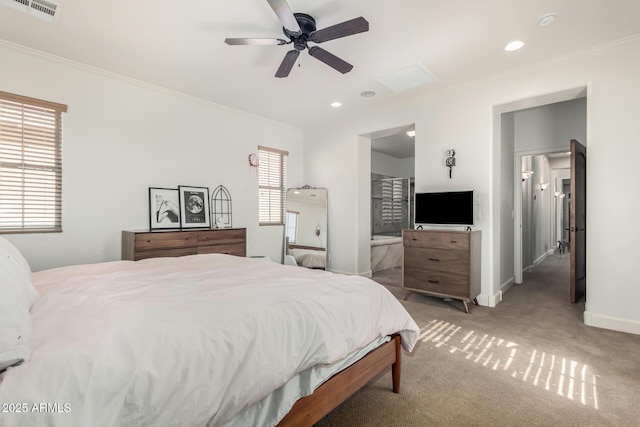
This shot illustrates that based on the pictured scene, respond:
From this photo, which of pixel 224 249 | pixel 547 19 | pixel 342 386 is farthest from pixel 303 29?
pixel 224 249

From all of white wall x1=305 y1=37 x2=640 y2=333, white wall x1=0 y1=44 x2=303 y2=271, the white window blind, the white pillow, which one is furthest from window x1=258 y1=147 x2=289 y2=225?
the white pillow

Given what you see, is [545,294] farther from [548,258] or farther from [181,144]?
[181,144]

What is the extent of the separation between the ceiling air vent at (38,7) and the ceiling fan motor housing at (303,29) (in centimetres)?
180

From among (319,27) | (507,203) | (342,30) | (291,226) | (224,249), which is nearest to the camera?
(342,30)

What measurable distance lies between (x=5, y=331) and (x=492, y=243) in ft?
13.2

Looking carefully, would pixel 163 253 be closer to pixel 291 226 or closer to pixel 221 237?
pixel 221 237

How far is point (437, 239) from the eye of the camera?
351 cm

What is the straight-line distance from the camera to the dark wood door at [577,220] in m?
3.43

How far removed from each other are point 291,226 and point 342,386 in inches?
156

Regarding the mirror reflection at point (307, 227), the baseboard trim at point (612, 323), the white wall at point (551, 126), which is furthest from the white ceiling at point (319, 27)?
the baseboard trim at point (612, 323)

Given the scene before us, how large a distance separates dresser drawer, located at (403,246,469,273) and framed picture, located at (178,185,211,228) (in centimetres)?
276

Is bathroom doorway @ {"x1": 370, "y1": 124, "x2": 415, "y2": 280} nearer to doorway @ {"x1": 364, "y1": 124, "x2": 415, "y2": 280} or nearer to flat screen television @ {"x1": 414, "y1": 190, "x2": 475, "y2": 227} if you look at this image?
doorway @ {"x1": 364, "y1": 124, "x2": 415, "y2": 280}

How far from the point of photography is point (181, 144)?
4.06m

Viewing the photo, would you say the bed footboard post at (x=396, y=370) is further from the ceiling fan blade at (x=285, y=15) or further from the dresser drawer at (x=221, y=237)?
the dresser drawer at (x=221, y=237)
